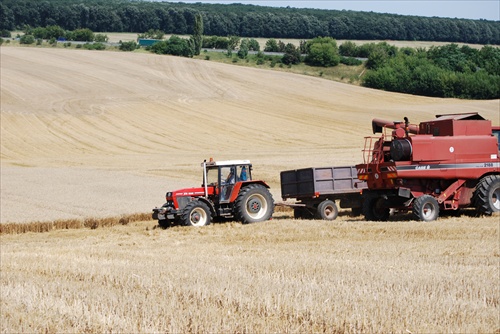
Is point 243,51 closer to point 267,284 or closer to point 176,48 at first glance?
point 176,48

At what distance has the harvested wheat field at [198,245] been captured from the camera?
7.74m

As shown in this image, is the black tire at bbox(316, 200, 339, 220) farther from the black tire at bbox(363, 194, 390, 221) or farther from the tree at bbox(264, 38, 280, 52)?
the tree at bbox(264, 38, 280, 52)

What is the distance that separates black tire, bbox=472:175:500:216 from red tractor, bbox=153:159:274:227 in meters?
5.32

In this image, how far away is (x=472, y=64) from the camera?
73562mm

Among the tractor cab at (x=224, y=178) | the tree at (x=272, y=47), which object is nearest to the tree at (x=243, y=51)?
the tree at (x=272, y=47)

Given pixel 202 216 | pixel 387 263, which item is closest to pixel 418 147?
pixel 202 216

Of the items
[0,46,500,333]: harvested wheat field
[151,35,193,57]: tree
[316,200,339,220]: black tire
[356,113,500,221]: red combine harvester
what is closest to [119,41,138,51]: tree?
[151,35,193,57]: tree

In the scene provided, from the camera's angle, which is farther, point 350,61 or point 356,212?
point 350,61

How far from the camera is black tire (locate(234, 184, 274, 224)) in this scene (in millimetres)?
20078

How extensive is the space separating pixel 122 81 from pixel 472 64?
34002mm

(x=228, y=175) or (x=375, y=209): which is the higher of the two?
(x=228, y=175)

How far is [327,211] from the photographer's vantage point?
2128 cm

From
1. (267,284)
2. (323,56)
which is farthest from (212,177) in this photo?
(323,56)

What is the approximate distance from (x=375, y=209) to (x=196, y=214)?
4.82 meters
